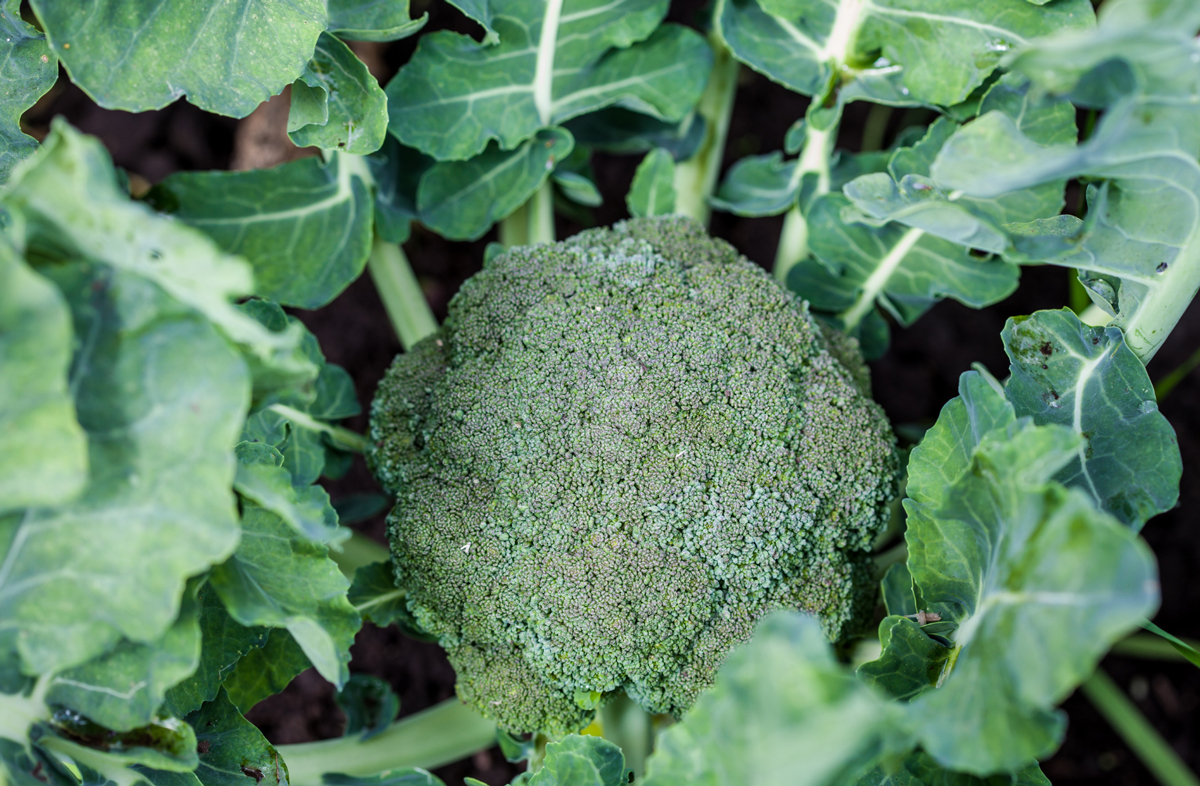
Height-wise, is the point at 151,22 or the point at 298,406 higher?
the point at 151,22

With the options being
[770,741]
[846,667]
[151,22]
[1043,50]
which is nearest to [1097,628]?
[770,741]

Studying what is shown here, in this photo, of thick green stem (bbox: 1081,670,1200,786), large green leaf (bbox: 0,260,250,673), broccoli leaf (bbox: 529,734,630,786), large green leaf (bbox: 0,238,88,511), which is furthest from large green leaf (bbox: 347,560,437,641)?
thick green stem (bbox: 1081,670,1200,786)

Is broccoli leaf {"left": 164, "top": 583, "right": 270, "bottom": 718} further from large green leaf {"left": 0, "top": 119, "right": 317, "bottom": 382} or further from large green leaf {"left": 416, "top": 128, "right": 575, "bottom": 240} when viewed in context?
large green leaf {"left": 416, "top": 128, "right": 575, "bottom": 240}

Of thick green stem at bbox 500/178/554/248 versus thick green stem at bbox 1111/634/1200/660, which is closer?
thick green stem at bbox 500/178/554/248

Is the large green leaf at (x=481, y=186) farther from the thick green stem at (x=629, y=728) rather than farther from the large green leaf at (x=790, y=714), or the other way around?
the large green leaf at (x=790, y=714)

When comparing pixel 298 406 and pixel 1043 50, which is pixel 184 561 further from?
pixel 1043 50

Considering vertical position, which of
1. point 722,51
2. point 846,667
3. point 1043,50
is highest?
point 1043,50

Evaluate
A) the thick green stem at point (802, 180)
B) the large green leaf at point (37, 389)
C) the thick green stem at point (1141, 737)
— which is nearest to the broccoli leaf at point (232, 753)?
the large green leaf at point (37, 389)
